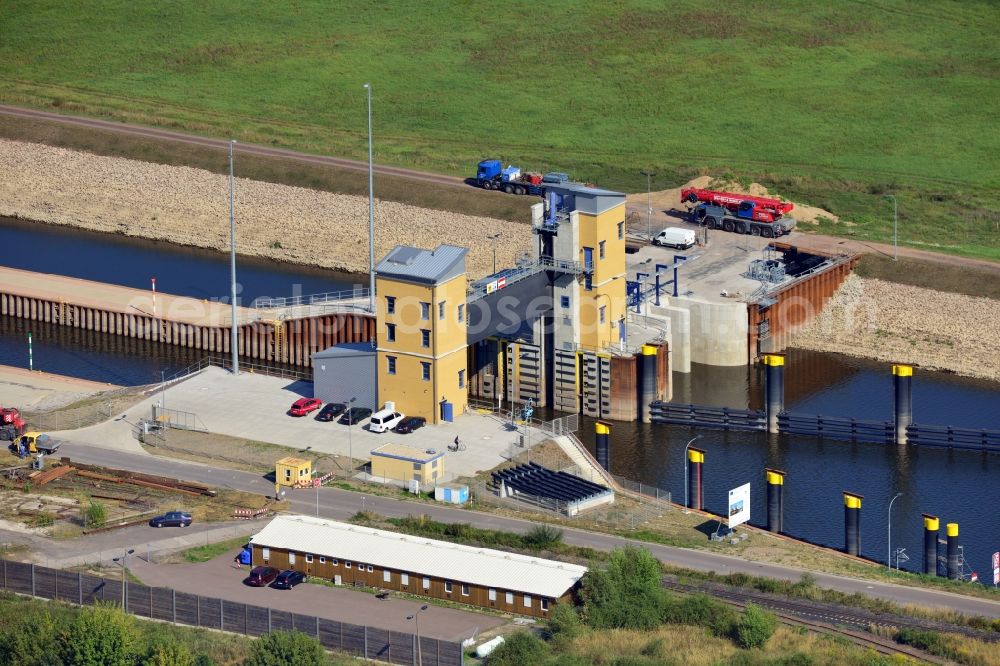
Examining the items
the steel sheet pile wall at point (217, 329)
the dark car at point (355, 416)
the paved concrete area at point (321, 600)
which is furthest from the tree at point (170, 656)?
the steel sheet pile wall at point (217, 329)

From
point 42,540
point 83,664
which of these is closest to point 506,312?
point 42,540

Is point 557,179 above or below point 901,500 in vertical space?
above

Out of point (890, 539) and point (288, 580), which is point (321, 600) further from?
point (890, 539)

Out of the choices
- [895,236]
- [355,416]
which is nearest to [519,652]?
[355,416]

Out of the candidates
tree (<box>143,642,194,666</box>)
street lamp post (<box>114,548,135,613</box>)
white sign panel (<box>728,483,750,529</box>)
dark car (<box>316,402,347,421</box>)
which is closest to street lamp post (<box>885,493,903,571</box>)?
white sign panel (<box>728,483,750,529</box>)

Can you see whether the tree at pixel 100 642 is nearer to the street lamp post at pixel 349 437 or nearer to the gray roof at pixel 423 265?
the street lamp post at pixel 349 437

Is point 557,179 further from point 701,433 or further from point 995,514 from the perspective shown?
point 995,514
